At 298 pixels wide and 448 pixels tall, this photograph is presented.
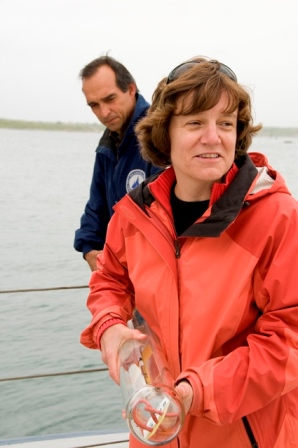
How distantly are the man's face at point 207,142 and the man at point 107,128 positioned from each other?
1136 mm

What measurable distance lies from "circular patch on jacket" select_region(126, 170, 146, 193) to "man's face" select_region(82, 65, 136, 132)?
294 mm

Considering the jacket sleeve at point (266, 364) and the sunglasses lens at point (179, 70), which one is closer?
the jacket sleeve at point (266, 364)

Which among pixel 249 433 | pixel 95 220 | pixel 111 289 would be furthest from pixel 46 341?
pixel 249 433

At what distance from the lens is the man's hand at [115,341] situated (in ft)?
4.78

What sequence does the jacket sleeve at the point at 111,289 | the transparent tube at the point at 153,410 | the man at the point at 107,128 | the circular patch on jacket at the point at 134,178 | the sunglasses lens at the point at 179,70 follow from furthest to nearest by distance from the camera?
the man at the point at 107,128, the circular patch on jacket at the point at 134,178, the jacket sleeve at the point at 111,289, the sunglasses lens at the point at 179,70, the transparent tube at the point at 153,410

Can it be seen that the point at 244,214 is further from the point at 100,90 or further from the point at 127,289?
the point at 100,90

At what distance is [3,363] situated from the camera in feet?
23.8

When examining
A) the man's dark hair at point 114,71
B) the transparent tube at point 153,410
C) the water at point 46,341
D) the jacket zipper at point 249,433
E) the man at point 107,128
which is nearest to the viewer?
the transparent tube at point 153,410

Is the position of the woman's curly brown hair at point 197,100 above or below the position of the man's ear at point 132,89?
above

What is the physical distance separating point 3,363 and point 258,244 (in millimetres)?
6523

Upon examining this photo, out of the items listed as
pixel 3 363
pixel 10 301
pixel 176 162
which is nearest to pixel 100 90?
pixel 176 162

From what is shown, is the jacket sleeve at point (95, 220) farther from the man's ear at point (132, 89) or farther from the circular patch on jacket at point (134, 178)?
the man's ear at point (132, 89)

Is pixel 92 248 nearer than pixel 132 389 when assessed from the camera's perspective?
No

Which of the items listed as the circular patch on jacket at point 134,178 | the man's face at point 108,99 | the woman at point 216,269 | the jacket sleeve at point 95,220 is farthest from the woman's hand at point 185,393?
the man's face at point 108,99
